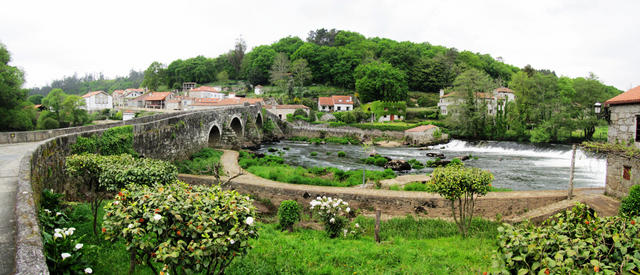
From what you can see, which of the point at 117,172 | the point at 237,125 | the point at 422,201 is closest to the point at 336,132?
the point at 237,125

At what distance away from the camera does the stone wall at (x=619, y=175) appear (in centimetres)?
1409

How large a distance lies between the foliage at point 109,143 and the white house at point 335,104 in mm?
55142

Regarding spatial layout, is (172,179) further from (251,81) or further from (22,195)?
(251,81)

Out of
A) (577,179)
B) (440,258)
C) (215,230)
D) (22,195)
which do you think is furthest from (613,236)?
(577,179)

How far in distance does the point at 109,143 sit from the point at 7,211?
11152 mm

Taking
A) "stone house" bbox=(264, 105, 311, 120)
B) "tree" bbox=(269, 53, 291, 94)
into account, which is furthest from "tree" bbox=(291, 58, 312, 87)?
"stone house" bbox=(264, 105, 311, 120)

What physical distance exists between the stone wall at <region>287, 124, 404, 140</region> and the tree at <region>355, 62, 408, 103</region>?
50.3 feet

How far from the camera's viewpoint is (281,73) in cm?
8750

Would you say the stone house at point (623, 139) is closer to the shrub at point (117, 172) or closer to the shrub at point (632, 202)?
the shrub at point (632, 202)

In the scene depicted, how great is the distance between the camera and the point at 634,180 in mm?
14055

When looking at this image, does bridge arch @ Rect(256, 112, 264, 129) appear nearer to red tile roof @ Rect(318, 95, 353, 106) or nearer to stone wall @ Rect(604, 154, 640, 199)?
red tile roof @ Rect(318, 95, 353, 106)

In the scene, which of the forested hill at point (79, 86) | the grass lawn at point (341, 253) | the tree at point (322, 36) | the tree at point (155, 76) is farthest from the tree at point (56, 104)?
the forested hill at point (79, 86)

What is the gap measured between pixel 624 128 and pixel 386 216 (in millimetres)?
10566

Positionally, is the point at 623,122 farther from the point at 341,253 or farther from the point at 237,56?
the point at 237,56
